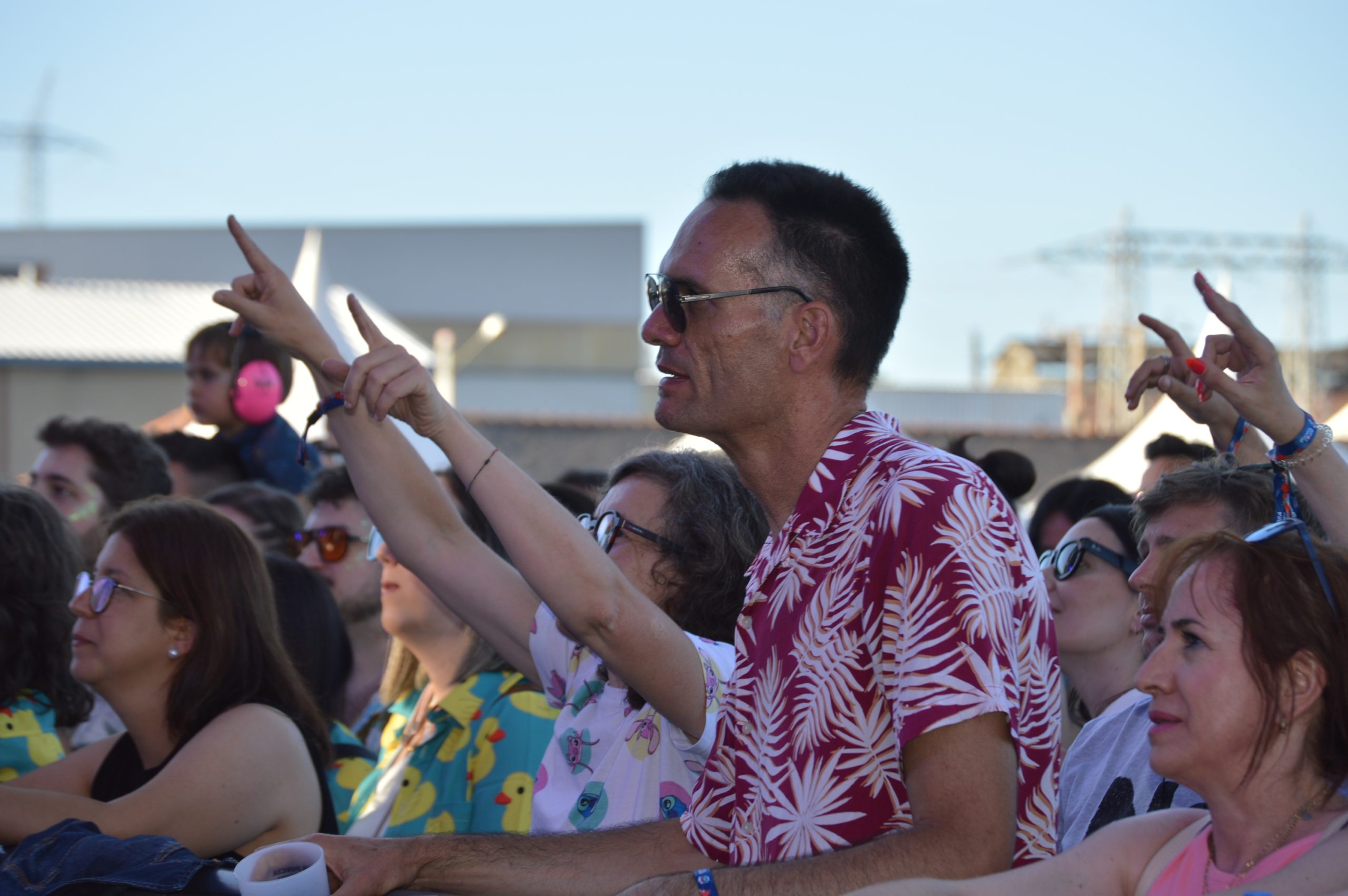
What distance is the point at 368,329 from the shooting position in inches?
92.4

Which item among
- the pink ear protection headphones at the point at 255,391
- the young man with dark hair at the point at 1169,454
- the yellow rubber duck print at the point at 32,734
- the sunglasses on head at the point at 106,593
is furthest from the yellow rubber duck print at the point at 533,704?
the pink ear protection headphones at the point at 255,391

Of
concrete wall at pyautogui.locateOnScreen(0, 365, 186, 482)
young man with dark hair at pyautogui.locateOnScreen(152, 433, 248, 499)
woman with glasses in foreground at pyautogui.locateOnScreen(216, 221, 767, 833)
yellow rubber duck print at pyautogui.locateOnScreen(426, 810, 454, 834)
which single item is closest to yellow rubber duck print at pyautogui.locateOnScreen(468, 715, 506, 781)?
yellow rubber duck print at pyautogui.locateOnScreen(426, 810, 454, 834)

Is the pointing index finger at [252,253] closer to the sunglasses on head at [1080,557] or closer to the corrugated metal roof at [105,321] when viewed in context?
the sunglasses on head at [1080,557]

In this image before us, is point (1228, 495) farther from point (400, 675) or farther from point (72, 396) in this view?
point (72, 396)

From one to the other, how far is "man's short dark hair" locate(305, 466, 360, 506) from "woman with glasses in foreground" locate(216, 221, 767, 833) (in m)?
2.04

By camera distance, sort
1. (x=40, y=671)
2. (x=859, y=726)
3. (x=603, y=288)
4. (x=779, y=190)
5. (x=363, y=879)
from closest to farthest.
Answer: (x=859, y=726) → (x=363, y=879) → (x=779, y=190) → (x=40, y=671) → (x=603, y=288)

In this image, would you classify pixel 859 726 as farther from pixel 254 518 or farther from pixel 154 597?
pixel 254 518

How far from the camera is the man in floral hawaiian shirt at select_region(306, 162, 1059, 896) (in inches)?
66.2

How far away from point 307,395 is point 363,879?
641 cm

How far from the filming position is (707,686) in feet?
8.14

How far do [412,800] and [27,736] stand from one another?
114 cm

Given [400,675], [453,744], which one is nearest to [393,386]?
[453,744]

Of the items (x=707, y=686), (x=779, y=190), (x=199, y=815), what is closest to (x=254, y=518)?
(x=199, y=815)

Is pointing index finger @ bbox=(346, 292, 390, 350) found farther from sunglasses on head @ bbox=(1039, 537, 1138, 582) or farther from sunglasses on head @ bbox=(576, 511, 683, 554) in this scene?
sunglasses on head @ bbox=(1039, 537, 1138, 582)
